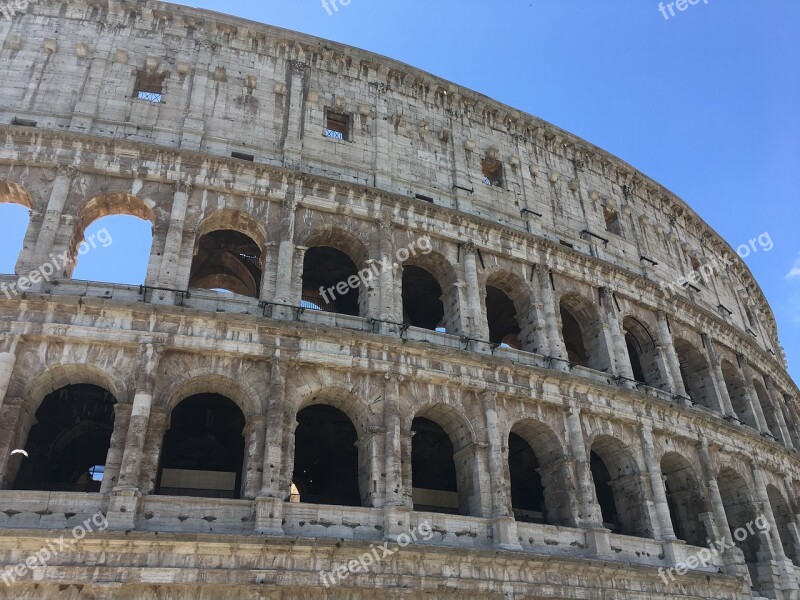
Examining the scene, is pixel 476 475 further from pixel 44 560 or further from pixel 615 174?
pixel 615 174

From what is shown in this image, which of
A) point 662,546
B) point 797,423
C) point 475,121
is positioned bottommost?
point 662,546

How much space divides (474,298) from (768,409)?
51.1 feet

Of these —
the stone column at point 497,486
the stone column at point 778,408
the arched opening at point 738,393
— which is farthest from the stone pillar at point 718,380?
the stone column at point 497,486

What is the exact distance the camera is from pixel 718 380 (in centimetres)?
2136

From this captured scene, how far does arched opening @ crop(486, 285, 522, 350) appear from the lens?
770 inches

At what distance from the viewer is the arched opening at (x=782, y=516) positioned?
67.6ft

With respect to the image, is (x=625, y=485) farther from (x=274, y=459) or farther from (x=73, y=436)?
(x=73, y=436)

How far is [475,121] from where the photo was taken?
20.3 metres

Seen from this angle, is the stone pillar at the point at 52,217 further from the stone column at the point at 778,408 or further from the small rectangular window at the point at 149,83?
the stone column at the point at 778,408

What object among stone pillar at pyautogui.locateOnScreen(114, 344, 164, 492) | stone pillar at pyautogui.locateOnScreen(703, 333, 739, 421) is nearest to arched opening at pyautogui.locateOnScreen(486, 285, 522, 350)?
stone pillar at pyautogui.locateOnScreen(703, 333, 739, 421)

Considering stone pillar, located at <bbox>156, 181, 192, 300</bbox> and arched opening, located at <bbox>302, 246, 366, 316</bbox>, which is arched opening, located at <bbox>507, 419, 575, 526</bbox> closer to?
arched opening, located at <bbox>302, 246, 366, 316</bbox>

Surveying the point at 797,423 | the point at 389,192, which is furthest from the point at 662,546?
→ the point at 797,423

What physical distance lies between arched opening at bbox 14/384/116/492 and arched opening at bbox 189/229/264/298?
3.98 meters

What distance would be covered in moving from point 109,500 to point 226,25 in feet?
42.5
